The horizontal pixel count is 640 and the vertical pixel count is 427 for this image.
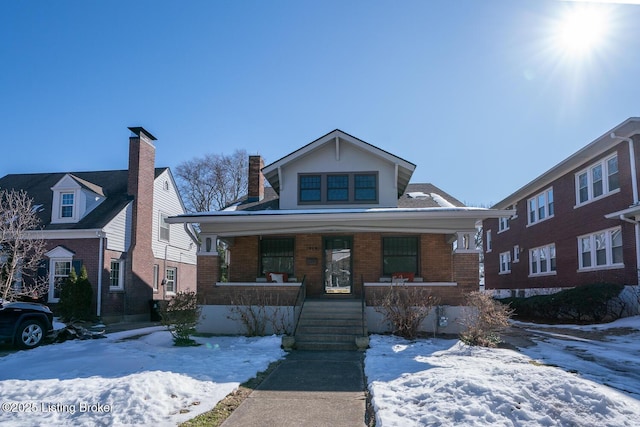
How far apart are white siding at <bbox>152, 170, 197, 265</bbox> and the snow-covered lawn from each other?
1146cm

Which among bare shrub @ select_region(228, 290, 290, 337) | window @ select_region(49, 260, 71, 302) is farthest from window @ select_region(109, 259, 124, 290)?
bare shrub @ select_region(228, 290, 290, 337)

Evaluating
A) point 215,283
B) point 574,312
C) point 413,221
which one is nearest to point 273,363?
point 215,283

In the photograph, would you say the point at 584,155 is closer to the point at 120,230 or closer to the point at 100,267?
the point at 120,230

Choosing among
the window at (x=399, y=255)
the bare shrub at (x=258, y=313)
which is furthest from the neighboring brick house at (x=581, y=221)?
the bare shrub at (x=258, y=313)

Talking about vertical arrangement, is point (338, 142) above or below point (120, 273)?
above

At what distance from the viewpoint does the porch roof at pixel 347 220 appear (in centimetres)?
1304

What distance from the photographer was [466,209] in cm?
1287

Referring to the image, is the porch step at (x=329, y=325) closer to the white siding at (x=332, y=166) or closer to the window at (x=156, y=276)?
the white siding at (x=332, y=166)

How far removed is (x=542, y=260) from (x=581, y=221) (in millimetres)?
4778

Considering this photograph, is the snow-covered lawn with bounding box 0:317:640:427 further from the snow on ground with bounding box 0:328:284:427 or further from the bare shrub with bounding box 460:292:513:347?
the bare shrub with bounding box 460:292:513:347

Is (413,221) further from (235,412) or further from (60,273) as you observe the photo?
(60,273)

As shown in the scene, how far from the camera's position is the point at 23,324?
11016mm

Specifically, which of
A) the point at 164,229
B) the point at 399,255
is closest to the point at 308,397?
the point at 399,255

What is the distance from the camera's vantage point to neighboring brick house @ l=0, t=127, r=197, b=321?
18.1m
